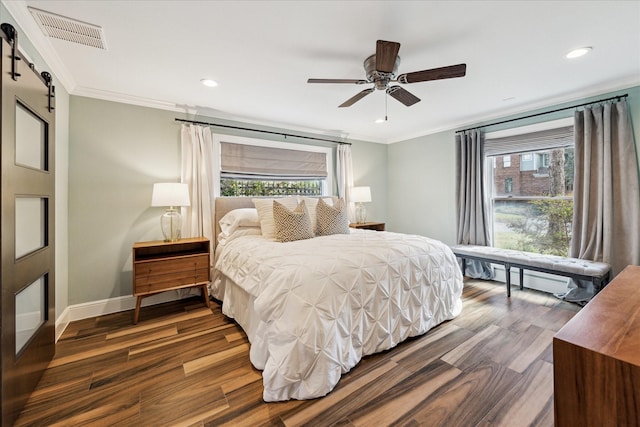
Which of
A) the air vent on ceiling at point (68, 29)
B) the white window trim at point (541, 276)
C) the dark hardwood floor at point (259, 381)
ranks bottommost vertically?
the dark hardwood floor at point (259, 381)

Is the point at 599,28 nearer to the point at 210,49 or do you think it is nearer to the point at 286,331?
the point at 210,49

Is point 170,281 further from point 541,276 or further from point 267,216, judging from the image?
point 541,276

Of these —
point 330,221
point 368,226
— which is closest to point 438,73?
point 330,221

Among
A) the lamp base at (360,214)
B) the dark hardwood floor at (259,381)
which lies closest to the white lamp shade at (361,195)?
the lamp base at (360,214)

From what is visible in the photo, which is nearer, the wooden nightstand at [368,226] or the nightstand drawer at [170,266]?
the nightstand drawer at [170,266]

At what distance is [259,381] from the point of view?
5.92 ft

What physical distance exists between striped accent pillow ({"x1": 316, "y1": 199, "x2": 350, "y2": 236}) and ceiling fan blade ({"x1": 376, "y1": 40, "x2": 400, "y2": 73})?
1.62 m

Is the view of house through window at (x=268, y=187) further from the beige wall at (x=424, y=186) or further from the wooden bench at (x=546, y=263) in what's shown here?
the wooden bench at (x=546, y=263)

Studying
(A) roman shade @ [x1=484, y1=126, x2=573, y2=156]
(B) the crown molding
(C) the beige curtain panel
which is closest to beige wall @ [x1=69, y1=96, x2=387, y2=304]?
(B) the crown molding

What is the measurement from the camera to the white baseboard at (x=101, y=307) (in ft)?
8.59

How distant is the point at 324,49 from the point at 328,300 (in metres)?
1.99

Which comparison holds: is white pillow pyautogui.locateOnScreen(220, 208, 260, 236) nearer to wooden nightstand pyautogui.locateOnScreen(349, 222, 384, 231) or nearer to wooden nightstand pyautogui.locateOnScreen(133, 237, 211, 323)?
wooden nightstand pyautogui.locateOnScreen(133, 237, 211, 323)

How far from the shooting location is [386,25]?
1875 millimetres

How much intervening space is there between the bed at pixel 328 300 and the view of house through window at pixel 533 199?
1.78 m
